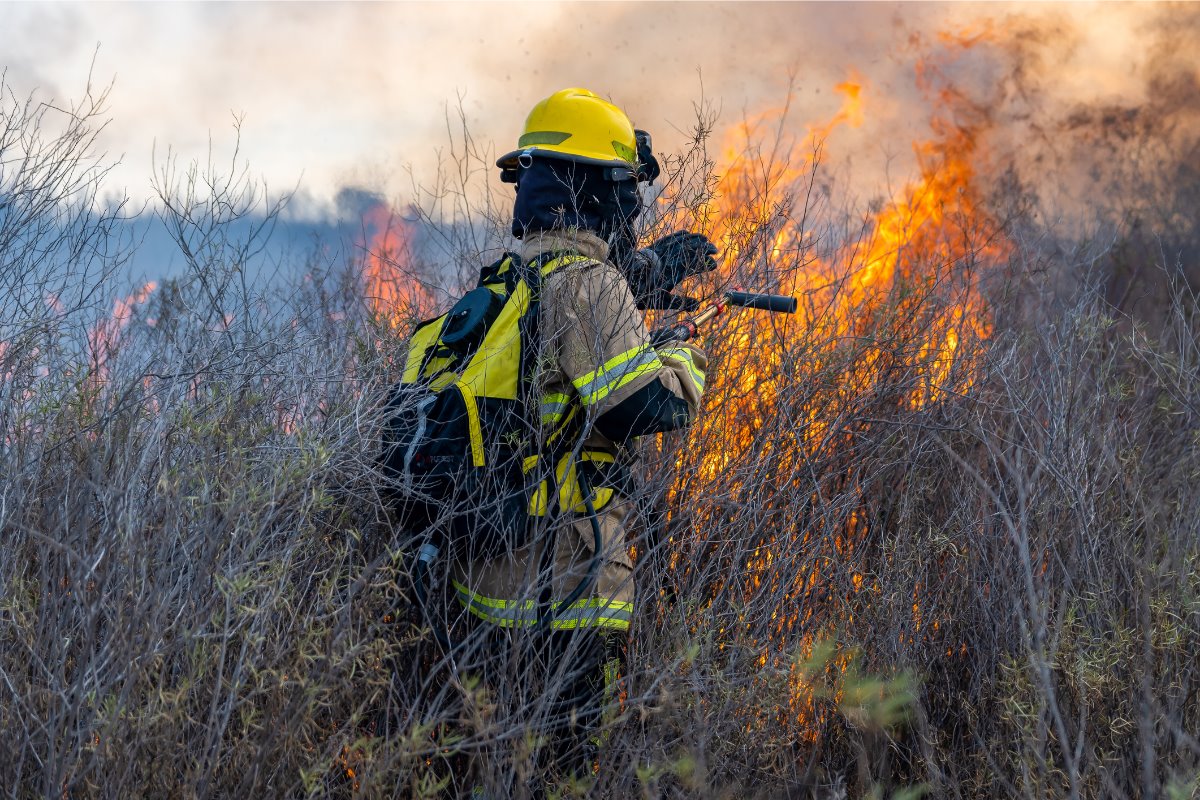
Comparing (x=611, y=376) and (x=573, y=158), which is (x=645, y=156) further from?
(x=611, y=376)

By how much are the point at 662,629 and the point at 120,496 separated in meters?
1.58

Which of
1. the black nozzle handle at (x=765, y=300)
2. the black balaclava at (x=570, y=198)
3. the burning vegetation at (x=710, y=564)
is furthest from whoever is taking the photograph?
the black nozzle handle at (x=765, y=300)

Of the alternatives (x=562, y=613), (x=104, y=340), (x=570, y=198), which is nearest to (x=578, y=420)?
(x=562, y=613)

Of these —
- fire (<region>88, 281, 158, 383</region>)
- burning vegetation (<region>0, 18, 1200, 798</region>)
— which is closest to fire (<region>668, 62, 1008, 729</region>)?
burning vegetation (<region>0, 18, 1200, 798</region>)

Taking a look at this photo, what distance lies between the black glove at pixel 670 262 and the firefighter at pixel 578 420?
0.15 m

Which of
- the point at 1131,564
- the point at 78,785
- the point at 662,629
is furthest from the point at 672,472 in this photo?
the point at 78,785

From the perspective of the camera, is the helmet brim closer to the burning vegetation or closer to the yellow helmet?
the yellow helmet

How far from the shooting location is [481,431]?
277 centimetres

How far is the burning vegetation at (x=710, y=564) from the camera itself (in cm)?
230

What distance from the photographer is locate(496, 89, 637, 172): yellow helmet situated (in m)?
2.97

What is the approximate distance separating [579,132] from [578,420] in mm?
851

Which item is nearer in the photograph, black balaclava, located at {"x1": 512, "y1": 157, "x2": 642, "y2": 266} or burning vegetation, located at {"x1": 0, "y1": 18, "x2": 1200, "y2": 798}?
burning vegetation, located at {"x1": 0, "y1": 18, "x2": 1200, "y2": 798}

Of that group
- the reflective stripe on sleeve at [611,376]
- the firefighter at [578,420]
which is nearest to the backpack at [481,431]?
the firefighter at [578,420]

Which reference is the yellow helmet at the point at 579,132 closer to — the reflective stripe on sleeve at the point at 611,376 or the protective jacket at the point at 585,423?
the protective jacket at the point at 585,423
